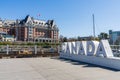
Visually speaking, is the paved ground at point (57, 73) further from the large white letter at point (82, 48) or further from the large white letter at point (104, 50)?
the large white letter at point (82, 48)

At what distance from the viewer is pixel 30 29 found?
285ft

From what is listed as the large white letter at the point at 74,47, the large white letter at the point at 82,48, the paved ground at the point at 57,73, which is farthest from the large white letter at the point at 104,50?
the large white letter at the point at 74,47

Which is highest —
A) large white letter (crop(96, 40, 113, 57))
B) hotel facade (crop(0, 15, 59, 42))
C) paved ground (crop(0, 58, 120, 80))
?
hotel facade (crop(0, 15, 59, 42))

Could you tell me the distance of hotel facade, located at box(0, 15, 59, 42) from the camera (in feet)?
280

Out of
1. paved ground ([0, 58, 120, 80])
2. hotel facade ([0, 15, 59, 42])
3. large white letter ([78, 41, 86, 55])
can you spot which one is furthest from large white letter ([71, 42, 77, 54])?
hotel facade ([0, 15, 59, 42])

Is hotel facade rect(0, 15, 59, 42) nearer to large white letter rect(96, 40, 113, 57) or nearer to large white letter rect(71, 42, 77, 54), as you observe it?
large white letter rect(71, 42, 77, 54)

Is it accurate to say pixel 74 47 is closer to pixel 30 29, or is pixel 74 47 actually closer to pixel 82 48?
pixel 82 48

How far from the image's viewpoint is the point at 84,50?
15.0m

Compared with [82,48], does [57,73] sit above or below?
below

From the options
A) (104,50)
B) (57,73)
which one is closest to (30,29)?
(104,50)

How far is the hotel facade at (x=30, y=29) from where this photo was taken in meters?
85.2

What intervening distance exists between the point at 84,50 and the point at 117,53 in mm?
2662

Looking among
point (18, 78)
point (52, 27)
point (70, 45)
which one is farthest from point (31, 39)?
point (18, 78)

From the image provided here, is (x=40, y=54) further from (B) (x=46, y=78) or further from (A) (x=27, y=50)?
(B) (x=46, y=78)
